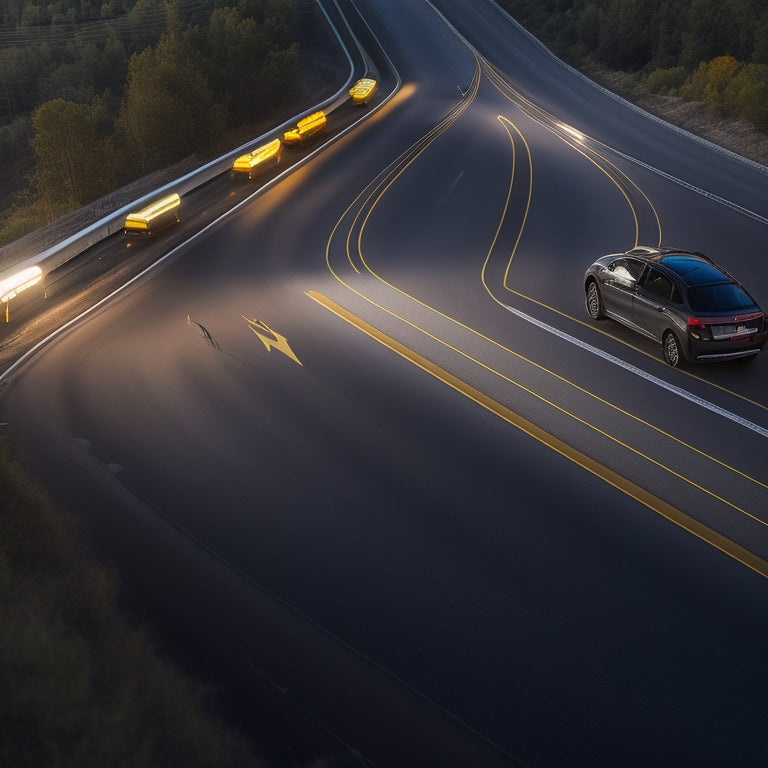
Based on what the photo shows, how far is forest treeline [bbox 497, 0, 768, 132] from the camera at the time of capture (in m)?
44.4

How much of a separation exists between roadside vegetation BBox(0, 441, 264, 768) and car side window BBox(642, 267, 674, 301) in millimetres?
11727

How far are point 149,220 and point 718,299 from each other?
16711 mm

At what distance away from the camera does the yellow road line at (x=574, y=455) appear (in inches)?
421

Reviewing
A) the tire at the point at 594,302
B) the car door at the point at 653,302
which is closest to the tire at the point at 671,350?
the car door at the point at 653,302

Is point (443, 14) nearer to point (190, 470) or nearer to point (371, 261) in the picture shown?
point (371, 261)

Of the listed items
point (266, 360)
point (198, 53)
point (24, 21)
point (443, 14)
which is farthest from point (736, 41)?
point (24, 21)

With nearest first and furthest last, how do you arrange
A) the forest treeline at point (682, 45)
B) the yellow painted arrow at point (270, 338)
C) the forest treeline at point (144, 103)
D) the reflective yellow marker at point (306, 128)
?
1. the yellow painted arrow at point (270, 338)
2. the reflective yellow marker at point (306, 128)
3. the forest treeline at point (682, 45)
4. the forest treeline at point (144, 103)

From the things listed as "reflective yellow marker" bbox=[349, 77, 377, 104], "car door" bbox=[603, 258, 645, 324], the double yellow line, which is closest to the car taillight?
"car door" bbox=[603, 258, 645, 324]

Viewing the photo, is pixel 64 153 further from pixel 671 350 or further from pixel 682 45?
pixel 671 350

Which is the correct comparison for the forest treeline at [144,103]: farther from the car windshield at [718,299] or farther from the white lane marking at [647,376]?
the car windshield at [718,299]

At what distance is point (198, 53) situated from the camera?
58781 millimetres

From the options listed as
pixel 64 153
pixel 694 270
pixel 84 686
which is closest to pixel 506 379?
pixel 694 270

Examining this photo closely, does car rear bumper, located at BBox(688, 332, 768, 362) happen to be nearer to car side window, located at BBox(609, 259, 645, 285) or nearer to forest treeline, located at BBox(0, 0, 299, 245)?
car side window, located at BBox(609, 259, 645, 285)

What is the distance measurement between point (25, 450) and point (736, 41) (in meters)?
56.3
